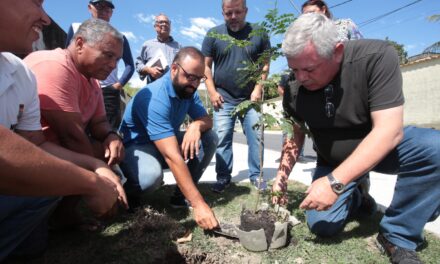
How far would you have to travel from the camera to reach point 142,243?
7.07 ft

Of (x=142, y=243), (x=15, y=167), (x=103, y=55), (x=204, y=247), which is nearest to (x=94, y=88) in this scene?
(x=103, y=55)

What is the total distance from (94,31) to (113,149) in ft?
2.73

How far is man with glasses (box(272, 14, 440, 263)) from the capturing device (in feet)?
5.72

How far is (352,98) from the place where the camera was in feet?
6.53

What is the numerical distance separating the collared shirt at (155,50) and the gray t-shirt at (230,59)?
0.79m

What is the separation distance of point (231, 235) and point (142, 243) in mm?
595

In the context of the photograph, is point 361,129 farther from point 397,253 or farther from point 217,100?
point 217,100

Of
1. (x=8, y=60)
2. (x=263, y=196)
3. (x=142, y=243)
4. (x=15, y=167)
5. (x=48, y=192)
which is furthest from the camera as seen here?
(x=263, y=196)

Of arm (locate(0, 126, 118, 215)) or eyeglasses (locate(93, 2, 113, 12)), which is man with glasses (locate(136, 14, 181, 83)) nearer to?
eyeglasses (locate(93, 2, 113, 12))

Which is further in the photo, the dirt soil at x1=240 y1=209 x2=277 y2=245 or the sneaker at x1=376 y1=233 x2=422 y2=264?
the dirt soil at x1=240 y1=209 x2=277 y2=245

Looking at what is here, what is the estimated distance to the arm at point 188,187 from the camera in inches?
83.7

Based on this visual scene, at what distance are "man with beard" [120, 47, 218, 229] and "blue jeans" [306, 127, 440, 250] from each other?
133cm

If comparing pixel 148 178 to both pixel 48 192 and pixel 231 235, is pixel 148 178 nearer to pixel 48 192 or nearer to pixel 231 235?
pixel 231 235

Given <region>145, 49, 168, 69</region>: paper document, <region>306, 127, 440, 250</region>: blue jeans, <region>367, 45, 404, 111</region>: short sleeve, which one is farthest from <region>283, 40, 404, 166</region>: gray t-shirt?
<region>145, 49, 168, 69</region>: paper document
